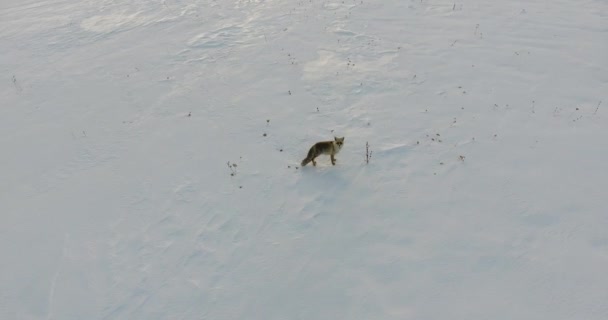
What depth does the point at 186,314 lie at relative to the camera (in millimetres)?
6926

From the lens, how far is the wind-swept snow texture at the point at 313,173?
23.5 feet

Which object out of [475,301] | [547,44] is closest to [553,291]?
[475,301]

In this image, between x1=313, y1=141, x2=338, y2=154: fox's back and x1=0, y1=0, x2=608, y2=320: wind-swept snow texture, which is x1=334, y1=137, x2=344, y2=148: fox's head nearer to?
x1=313, y1=141, x2=338, y2=154: fox's back

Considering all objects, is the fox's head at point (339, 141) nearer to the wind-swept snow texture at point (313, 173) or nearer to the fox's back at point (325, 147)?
the fox's back at point (325, 147)

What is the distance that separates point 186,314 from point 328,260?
2.60 m

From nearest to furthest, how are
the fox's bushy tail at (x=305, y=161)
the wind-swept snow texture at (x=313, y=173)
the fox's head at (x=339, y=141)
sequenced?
the wind-swept snow texture at (x=313, y=173) < the fox's head at (x=339, y=141) < the fox's bushy tail at (x=305, y=161)

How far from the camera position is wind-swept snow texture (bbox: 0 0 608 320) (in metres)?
7.17

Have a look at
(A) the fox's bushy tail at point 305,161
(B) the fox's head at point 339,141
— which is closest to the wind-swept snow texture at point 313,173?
(A) the fox's bushy tail at point 305,161

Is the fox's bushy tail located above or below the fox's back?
below

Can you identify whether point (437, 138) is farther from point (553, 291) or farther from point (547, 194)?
point (553, 291)

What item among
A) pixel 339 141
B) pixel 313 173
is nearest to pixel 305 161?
pixel 313 173

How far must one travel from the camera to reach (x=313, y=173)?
9.49 meters

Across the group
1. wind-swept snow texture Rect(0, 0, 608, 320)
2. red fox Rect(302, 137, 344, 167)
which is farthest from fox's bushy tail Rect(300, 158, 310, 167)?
wind-swept snow texture Rect(0, 0, 608, 320)

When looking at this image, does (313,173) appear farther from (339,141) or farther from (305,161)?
(339,141)
